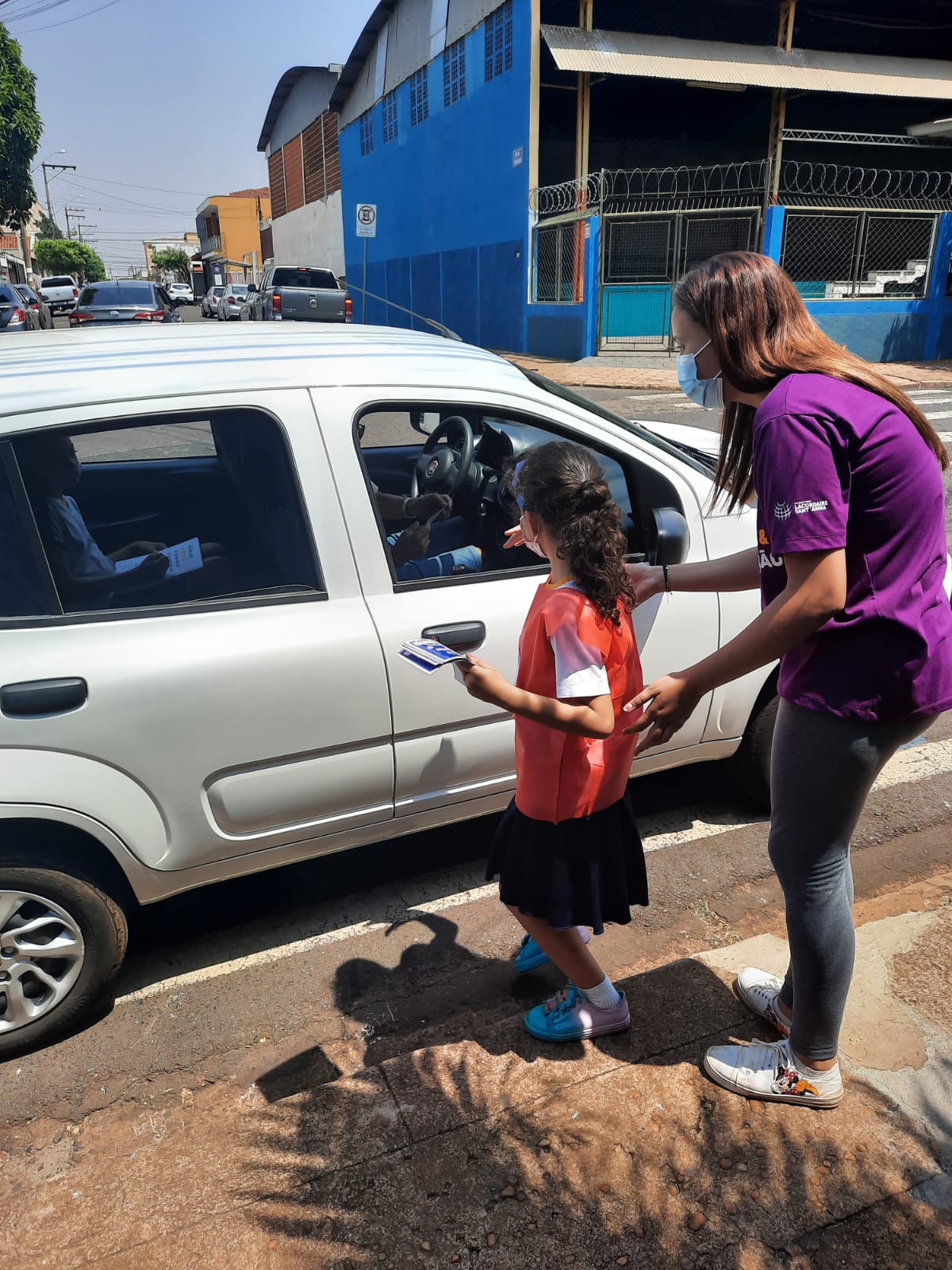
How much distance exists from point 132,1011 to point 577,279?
1807cm

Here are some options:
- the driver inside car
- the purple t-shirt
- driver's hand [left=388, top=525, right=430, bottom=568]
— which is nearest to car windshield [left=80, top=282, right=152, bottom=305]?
the driver inside car

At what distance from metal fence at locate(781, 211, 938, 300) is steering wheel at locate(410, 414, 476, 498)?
15.9 meters

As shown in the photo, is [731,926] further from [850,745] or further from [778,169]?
[778,169]

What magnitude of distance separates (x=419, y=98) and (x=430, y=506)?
2674cm

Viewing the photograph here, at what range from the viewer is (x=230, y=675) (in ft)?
8.18

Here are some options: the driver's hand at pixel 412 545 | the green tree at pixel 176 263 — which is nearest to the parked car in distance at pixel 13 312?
the driver's hand at pixel 412 545

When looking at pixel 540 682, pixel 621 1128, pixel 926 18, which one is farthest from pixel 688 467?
pixel 926 18

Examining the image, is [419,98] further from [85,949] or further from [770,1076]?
[770,1076]

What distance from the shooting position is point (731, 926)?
3.07 m

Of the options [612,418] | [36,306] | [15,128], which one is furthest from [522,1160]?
[15,128]

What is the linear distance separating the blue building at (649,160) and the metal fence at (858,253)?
4cm

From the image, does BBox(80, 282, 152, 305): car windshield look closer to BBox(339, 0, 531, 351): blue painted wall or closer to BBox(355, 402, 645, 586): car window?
BBox(339, 0, 531, 351): blue painted wall

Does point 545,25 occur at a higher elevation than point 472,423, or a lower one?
higher

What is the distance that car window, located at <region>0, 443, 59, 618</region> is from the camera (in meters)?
2.38
